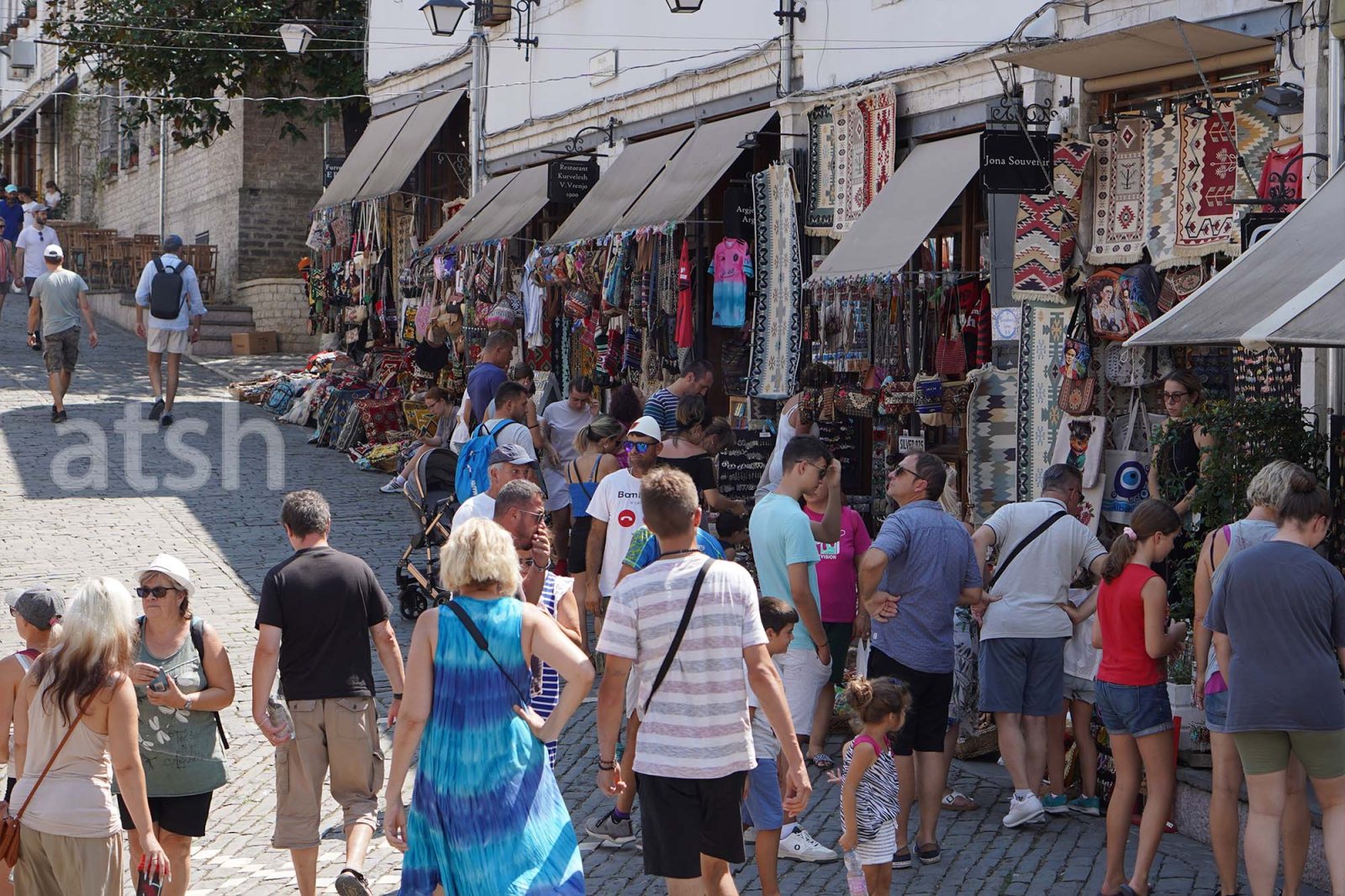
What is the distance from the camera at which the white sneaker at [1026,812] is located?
7707 millimetres

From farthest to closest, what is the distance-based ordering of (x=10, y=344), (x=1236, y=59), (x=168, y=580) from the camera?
(x=10, y=344) → (x=1236, y=59) → (x=168, y=580)

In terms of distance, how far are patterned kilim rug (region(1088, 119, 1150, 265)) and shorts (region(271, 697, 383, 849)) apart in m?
5.15

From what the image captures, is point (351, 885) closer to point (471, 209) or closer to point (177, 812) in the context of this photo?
point (177, 812)

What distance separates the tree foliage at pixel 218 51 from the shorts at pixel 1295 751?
812 inches

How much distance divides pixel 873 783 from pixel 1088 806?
6.93ft

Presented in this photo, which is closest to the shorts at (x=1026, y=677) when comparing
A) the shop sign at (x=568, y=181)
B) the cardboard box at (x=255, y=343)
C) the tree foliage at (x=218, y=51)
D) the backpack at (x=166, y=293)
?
the shop sign at (x=568, y=181)

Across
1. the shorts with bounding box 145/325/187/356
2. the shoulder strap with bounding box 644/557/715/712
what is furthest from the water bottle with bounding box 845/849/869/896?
the shorts with bounding box 145/325/187/356

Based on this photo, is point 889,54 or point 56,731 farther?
point 889,54

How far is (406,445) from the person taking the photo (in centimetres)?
1708

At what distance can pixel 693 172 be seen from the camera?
13328 mm

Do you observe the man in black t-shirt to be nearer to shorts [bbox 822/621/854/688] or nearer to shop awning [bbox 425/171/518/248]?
shorts [bbox 822/621/854/688]

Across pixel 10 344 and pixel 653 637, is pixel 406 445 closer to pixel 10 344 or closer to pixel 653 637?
pixel 10 344

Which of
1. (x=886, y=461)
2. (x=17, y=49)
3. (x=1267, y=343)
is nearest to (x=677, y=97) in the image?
(x=886, y=461)

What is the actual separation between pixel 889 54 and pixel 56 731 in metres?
8.08
